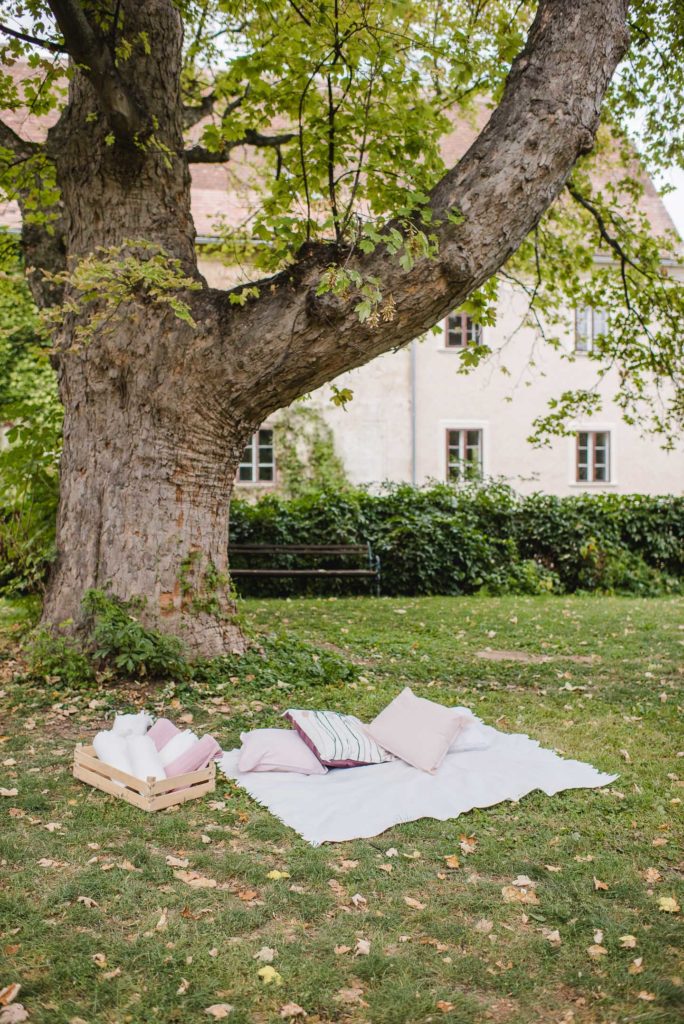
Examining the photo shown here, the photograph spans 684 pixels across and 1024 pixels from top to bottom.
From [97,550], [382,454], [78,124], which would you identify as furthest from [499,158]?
[382,454]

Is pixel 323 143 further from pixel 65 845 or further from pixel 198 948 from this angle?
pixel 198 948

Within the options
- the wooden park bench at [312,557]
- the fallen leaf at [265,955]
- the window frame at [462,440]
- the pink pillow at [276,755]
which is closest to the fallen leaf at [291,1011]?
the fallen leaf at [265,955]

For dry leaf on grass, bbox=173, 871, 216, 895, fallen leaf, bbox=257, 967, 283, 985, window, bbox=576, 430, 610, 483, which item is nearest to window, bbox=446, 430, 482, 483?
window, bbox=576, 430, 610, 483

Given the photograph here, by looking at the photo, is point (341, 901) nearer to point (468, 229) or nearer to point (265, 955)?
point (265, 955)

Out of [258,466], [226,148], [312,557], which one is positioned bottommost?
[312,557]

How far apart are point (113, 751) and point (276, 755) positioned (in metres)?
0.96

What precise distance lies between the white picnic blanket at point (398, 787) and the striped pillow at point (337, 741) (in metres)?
0.07

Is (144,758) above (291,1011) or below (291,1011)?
above

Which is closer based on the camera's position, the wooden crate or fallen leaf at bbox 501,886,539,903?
fallen leaf at bbox 501,886,539,903

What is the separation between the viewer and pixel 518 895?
11.5 ft

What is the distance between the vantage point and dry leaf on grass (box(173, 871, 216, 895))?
3.57 metres

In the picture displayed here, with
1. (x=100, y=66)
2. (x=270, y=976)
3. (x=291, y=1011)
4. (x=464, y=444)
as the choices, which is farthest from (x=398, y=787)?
(x=464, y=444)

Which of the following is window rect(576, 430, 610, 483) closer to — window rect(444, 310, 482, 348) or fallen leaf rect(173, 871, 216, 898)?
window rect(444, 310, 482, 348)

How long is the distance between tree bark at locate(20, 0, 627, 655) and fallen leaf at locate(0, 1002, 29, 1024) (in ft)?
14.4
